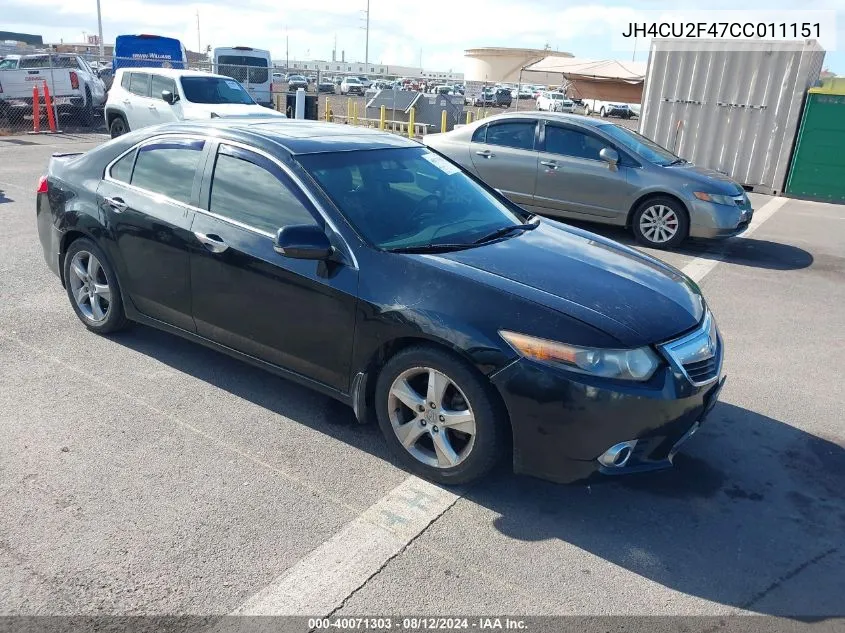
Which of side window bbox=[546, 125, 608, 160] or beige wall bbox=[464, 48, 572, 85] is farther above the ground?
beige wall bbox=[464, 48, 572, 85]

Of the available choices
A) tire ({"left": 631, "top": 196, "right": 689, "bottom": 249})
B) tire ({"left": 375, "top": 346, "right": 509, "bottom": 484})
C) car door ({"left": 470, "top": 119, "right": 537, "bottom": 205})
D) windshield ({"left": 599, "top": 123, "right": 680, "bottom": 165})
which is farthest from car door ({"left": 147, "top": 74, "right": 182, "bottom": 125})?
tire ({"left": 375, "top": 346, "right": 509, "bottom": 484})

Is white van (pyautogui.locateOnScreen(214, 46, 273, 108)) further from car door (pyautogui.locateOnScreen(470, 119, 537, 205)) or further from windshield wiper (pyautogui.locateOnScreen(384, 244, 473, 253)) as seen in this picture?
windshield wiper (pyautogui.locateOnScreen(384, 244, 473, 253))


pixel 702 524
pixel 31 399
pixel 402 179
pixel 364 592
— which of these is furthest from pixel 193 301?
pixel 702 524

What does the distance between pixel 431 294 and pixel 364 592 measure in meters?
1.34

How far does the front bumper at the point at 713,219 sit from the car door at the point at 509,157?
2097mm

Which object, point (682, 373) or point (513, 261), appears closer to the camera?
point (682, 373)

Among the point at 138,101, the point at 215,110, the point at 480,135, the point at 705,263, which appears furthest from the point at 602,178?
the point at 138,101

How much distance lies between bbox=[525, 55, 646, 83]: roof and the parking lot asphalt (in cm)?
2682

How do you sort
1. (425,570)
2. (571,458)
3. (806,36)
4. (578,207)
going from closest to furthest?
(425,570)
(571,458)
(578,207)
(806,36)

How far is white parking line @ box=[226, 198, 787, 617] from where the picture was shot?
2691 millimetres

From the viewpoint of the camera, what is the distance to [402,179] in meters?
4.22

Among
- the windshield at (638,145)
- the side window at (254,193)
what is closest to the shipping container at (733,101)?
the windshield at (638,145)

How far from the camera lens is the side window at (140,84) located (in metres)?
14.8

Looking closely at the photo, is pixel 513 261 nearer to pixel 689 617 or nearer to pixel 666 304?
pixel 666 304
